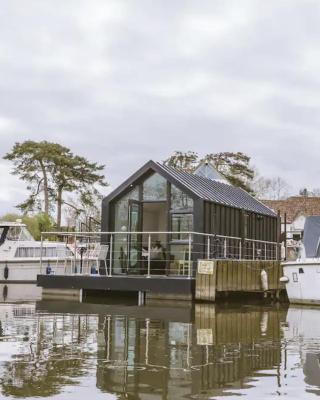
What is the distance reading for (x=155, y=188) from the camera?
21.0m

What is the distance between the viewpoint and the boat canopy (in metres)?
18.7

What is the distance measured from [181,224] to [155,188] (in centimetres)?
156

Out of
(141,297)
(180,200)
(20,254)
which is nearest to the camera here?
(141,297)

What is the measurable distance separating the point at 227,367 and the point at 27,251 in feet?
77.8

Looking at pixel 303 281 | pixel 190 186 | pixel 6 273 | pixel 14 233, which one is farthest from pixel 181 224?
pixel 14 233

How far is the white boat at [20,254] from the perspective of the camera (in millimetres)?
29422

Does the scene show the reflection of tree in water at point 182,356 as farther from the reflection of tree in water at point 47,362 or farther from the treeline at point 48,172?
the treeline at point 48,172

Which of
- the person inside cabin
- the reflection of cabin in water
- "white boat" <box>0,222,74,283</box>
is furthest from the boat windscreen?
the person inside cabin

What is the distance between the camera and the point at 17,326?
11656mm

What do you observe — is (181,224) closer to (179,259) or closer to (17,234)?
(179,259)

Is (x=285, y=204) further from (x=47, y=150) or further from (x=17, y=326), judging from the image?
(x=17, y=326)

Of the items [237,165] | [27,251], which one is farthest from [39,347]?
[237,165]

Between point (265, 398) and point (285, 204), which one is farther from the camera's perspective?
point (285, 204)

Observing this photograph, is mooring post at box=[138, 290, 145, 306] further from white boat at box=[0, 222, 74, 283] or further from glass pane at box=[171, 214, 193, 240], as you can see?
white boat at box=[0, 222, 74, 283]
